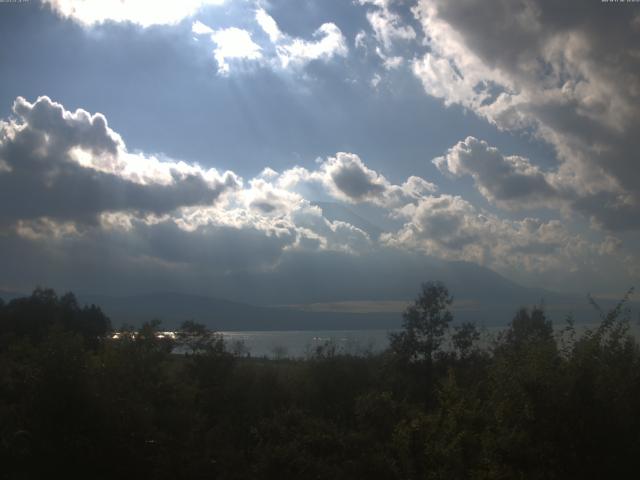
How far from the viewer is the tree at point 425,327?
126 feet

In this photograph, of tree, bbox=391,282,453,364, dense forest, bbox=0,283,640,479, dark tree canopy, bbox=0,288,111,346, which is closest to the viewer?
dense forest, bbox=0,283,640,479

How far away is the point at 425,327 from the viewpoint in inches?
1518

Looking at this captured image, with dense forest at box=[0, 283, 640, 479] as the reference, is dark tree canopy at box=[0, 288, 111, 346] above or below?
above

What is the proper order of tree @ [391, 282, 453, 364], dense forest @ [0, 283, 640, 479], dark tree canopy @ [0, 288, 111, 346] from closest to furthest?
dense forest @ [0, 283, 640, 479] < tree @ [391, 282, 453, 364] < dark tree canopy @ [0, 288, 111, 346]

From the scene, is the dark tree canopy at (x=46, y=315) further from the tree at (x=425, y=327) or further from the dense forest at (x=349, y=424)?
the dense forest at (x=349, y=424)

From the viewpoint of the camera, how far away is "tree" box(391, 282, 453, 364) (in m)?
38.5

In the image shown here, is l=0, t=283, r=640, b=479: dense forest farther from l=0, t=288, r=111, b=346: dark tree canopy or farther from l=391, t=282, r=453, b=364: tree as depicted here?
l=0, t=288, r=111, b=346: dark tree canopy

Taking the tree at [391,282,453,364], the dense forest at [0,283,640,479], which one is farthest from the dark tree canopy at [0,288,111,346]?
the dense forest at [0,283,640,479]

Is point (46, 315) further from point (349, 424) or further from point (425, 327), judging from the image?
point (349, 424)

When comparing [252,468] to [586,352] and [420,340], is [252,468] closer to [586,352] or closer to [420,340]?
[586,352]

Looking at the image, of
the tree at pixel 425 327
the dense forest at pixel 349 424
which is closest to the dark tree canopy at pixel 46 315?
the tree at pixel 425 327

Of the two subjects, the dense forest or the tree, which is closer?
the dense forest

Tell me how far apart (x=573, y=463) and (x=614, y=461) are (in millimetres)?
800

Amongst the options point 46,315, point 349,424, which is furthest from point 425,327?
point 46,315
